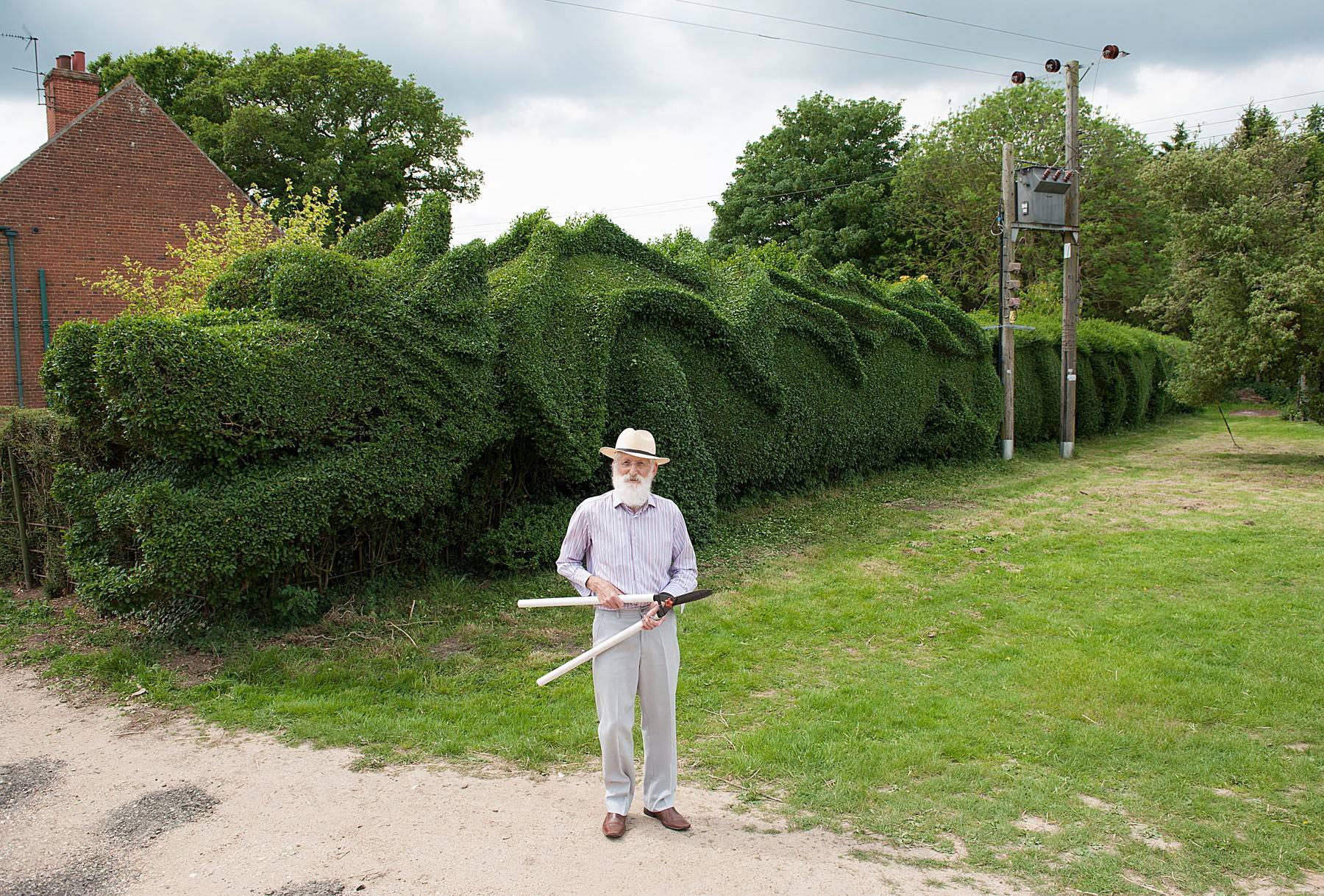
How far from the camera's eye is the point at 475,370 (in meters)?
7.79

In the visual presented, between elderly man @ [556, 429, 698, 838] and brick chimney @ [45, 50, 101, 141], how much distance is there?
2227 centimetres

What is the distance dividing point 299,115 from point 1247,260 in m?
26.0

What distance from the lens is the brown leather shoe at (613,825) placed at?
13.4 feet

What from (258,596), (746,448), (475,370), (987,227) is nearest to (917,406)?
(746,448)

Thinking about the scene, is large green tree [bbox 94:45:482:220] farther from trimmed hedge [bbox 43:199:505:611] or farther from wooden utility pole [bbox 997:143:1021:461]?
trimmed hedge [bbox 43:199:505:611]

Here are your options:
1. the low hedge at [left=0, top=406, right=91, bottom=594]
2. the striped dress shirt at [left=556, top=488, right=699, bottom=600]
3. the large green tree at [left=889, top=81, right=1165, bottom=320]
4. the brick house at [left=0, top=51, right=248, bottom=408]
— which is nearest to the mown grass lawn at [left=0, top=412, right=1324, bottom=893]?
the low hedge at [left=0, top=406, right=91, bottom=594]

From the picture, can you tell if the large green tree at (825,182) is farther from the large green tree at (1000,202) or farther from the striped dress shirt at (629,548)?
the striped dress shirt at (629,548)

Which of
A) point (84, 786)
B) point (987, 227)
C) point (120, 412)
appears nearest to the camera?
point (84, 786)

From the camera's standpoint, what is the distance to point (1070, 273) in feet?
59.9

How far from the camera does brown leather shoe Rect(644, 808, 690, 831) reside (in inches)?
164

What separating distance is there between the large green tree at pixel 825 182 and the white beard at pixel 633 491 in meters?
30.2

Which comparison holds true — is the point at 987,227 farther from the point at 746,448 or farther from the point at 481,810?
the point at 481,810

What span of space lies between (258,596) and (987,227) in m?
30.2

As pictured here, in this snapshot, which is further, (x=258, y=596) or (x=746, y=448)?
(x=746, y=448)
